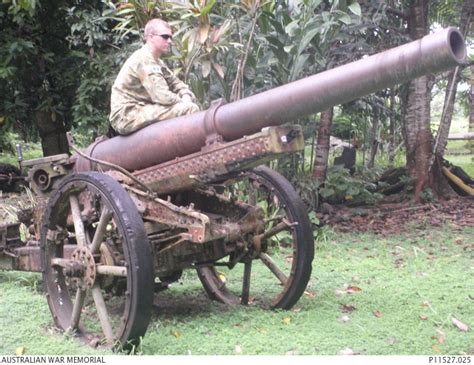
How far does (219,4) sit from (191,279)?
2993 mm

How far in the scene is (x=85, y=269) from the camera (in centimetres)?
380

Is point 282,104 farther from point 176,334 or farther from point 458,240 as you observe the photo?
point 458,240

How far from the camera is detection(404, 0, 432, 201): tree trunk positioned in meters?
8.17

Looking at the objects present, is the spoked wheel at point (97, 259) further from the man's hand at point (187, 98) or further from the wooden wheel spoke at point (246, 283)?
the man's hand at point (187, 98)

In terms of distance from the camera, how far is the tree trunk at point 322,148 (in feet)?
25.5

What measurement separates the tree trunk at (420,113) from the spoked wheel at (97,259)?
5220 mm

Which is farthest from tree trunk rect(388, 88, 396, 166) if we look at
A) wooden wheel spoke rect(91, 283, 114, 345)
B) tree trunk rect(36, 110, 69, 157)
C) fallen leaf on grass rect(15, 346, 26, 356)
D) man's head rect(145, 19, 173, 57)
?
fallen leaf on grass rect(15, 346, 26, 356)

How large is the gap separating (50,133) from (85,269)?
6.25 meters

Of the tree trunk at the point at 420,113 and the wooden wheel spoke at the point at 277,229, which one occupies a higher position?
the tree trunk at the point at 420,113

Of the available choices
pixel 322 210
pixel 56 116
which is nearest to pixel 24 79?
pixel 56 116

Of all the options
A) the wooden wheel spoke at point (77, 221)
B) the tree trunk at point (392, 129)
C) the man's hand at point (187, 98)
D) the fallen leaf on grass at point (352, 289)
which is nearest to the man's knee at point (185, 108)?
the man's hand at point (187, 98)

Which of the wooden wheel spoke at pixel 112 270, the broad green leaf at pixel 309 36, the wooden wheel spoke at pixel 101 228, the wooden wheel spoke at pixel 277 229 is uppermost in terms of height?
the broad green leaf at pixel 309 36

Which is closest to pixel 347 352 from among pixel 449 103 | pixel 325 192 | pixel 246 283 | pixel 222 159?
pixel 246 283

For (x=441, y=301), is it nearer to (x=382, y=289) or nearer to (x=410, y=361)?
(x=382, y=289)
